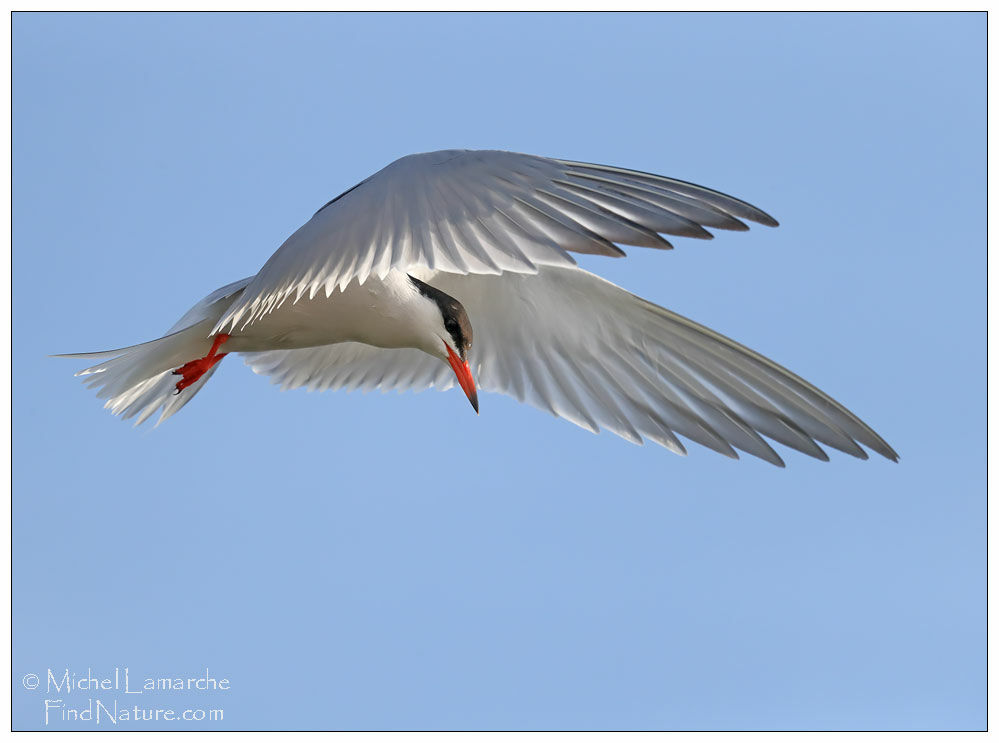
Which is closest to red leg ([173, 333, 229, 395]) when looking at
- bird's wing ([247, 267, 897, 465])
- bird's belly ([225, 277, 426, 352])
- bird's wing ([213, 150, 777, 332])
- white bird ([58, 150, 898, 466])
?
white bird ([58, 150, 898, 466])

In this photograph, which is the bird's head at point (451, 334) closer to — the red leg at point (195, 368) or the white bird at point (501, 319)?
the white bird at point (501, 319)

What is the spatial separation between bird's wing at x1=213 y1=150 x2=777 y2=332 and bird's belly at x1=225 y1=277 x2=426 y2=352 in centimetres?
A: 71

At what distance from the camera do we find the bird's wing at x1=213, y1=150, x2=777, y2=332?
355 centimetres

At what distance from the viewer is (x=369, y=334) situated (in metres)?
5.25

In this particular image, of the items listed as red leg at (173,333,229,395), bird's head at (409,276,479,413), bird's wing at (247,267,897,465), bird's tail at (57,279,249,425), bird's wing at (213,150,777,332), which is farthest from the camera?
red leg at (173,333,229,395)

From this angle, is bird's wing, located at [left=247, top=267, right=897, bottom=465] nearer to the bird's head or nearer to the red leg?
the bird's head

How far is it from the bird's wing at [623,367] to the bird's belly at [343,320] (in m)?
0.56

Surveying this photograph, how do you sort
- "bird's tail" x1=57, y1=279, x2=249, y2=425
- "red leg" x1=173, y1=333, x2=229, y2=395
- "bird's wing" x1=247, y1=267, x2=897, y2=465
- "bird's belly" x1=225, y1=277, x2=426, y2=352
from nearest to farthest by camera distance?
1. "bird's belly" x1=225, y1=277, x2=426, y2=352
2. "bird's wing" x1=247, y1=267, x2=897, y2=465
3. "bird's tail" x1=57, y1=279, x2=249, y2=425
4. "red leg" x1=173, y1=333, x2=229, y2=395

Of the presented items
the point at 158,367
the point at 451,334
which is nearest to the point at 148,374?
the point at 158,367

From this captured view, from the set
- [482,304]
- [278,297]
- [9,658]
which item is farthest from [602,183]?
[9,658]

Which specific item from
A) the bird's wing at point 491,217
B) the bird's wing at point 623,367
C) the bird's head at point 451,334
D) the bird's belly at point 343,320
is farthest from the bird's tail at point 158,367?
the bird's wing at point 491,217

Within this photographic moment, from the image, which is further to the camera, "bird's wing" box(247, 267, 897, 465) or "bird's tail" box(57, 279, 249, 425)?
"bird's tail" box(57, 279, 249, 425)

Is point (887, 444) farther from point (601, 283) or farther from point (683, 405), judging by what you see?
point (601, 283)

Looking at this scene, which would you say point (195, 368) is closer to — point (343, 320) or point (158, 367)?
point (158, 367)
